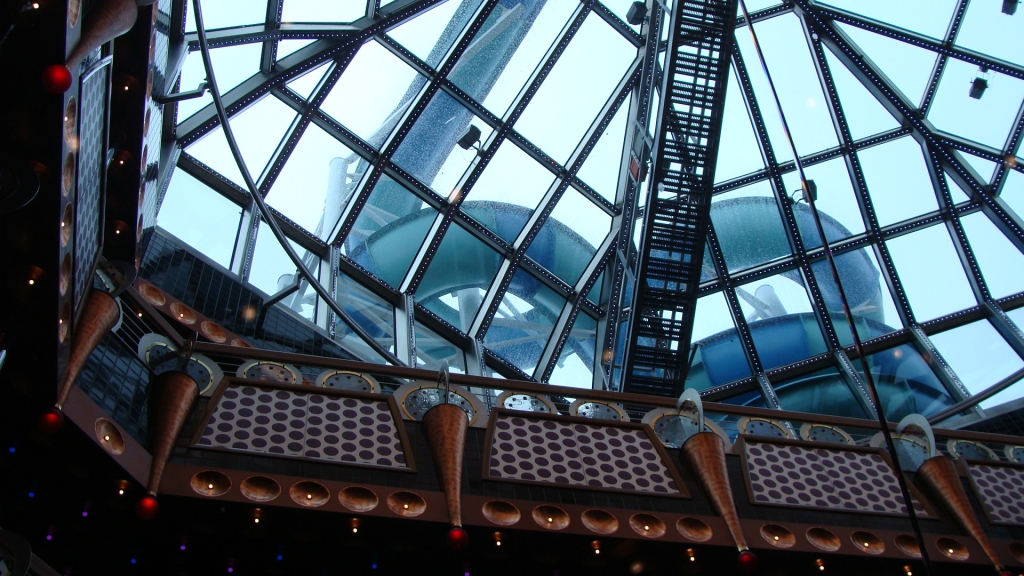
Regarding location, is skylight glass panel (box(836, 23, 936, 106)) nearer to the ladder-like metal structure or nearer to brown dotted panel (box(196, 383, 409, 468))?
the ladder-like metal structure

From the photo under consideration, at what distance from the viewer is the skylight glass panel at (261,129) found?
14.7 m

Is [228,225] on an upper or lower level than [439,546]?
upper

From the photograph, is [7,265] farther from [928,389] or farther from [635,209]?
[928,389]

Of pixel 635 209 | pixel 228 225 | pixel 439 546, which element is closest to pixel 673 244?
pixel 635 209

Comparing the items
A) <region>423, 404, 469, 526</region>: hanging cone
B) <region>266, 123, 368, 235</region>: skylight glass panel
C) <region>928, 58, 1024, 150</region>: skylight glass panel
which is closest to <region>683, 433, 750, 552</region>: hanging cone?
<region>423, 404, 469, 526</region>: hanging cone

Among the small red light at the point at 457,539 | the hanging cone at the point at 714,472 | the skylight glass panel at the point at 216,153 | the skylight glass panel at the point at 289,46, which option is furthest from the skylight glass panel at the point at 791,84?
the small red light at the point at 457,539

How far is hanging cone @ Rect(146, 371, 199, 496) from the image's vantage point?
711 cm

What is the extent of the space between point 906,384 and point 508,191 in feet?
25.2

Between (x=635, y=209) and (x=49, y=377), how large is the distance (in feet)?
39.9

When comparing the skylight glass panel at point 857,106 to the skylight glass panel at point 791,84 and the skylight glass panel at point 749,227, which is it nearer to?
the skylight glass panel at point 791,84

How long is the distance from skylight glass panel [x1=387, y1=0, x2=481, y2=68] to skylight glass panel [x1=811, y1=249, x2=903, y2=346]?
24.9 ft

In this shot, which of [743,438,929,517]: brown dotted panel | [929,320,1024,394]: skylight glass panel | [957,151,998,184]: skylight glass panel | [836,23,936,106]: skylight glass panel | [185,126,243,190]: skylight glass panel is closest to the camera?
[743,438,929,517]: brown dotted panel

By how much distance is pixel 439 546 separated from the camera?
7.39 meters

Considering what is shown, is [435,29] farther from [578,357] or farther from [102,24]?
[102,24]
